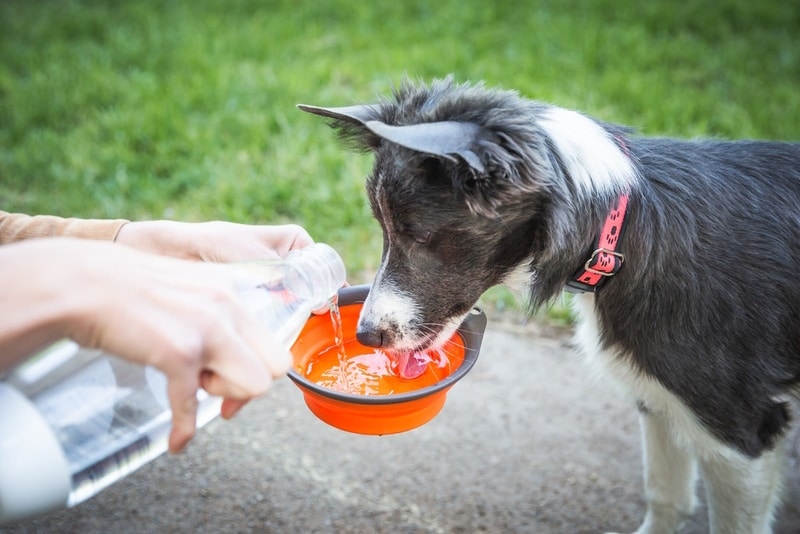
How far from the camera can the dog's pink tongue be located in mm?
2475

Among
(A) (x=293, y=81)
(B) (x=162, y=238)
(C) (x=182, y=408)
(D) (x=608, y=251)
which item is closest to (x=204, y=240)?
(B) (x=162, y=238)

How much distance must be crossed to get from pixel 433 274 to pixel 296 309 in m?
0.47

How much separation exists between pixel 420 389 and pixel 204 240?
0.77 meters

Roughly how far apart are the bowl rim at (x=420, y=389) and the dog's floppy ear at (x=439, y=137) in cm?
58

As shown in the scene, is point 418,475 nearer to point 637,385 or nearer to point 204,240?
point 637,385

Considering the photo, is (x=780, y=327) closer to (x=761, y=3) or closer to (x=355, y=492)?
(x=355, y=492)

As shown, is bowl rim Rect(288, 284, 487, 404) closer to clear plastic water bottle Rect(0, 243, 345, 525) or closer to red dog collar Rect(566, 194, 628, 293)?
clear plastic water bottle Rect(0, 243, 345, 525)

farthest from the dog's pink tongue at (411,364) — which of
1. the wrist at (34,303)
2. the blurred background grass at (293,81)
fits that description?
Answer: the blurred background grass at (293,81)

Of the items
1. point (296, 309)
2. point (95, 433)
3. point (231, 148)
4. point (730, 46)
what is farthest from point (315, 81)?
point (95, 433)

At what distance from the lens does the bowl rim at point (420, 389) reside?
203 cm

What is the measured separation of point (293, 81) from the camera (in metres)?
6.12

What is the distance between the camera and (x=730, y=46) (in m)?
6.52

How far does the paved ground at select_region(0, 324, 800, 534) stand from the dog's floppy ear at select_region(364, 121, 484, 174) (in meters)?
1.51

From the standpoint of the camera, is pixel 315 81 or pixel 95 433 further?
pixel 315 81
